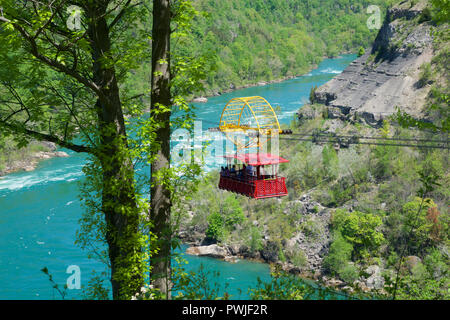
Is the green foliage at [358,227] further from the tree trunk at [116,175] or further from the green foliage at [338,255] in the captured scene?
the tree trunk at [116,175]

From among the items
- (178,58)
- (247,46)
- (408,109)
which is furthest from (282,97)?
(178,58)

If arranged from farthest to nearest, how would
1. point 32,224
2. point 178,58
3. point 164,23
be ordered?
point 32,224, point 178,58, point 164,23

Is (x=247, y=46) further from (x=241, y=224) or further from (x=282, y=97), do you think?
(x=241, y=224)

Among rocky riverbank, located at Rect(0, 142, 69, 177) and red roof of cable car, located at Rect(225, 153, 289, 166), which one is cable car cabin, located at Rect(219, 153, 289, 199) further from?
rocky riverbank, located at Rect(0, 142, 69, 177)

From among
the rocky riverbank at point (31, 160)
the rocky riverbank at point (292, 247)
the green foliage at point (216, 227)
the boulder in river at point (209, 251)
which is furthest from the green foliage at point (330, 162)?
the rocky riverbank at point (31, 160)

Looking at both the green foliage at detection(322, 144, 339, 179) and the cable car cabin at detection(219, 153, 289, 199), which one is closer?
the cable car cabin at detection(219, 153, 289, 199)

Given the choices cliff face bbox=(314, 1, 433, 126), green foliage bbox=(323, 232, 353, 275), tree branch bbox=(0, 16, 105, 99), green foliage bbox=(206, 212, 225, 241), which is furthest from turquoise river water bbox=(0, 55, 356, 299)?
cliff face bbox=(314, 1, 433, 126)
